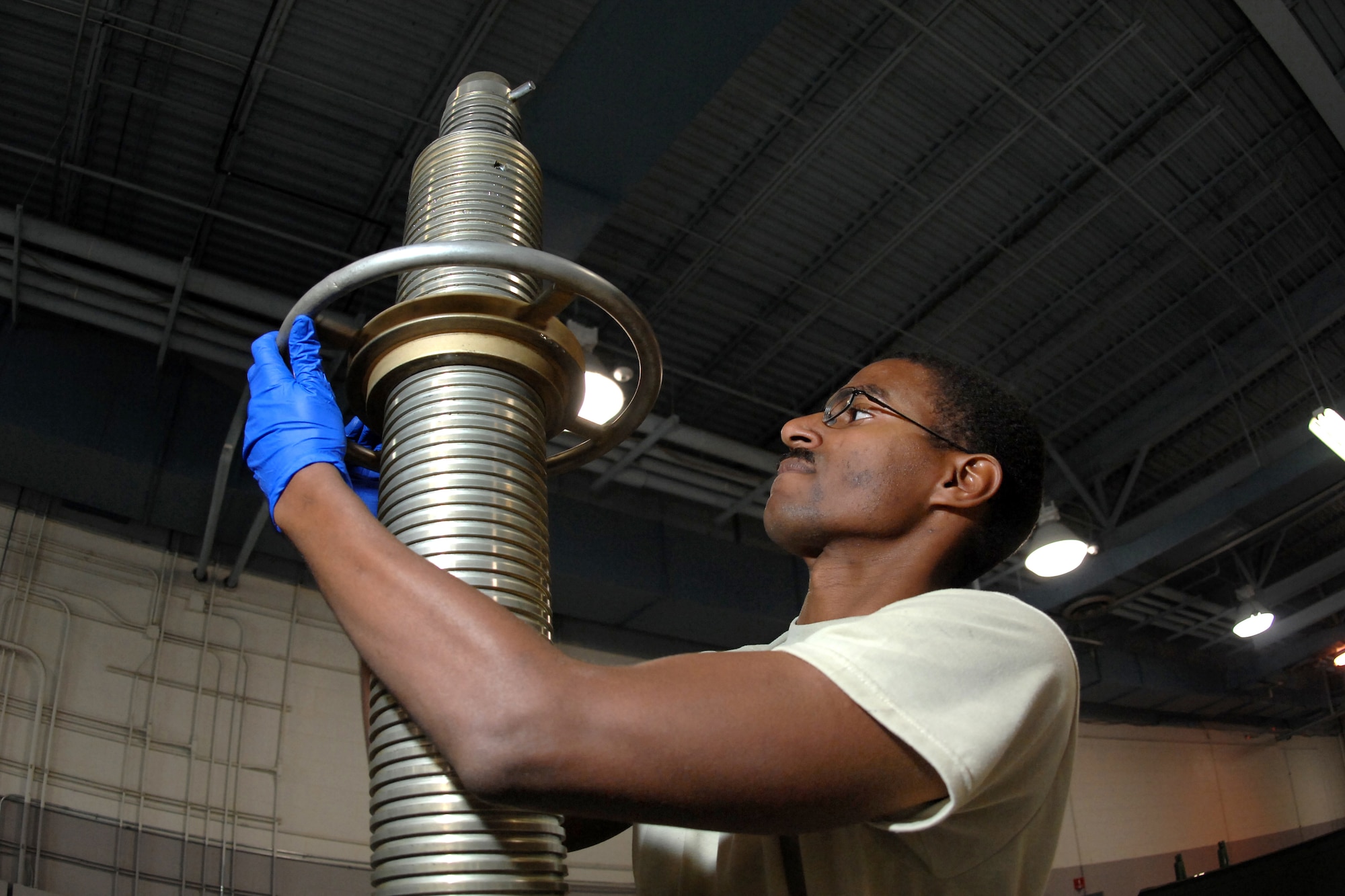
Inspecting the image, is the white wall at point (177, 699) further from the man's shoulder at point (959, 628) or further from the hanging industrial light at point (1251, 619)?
the hanging industrial light at point (1251, 619)

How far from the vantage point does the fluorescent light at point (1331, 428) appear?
5879 mm

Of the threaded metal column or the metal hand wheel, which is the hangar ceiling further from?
the metal hand wheel

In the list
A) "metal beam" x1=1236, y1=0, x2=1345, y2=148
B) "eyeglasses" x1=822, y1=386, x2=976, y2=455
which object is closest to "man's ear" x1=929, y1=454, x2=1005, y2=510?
"eyeglasses" x1=822, y1=386, x2=976, y2=455

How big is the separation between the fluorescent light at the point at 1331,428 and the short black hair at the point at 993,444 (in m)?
5.39

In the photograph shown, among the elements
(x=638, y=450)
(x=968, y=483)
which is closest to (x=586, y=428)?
(x=968, y=483)

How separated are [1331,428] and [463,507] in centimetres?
636

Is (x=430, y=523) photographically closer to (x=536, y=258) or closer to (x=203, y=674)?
(x=536, y=258)

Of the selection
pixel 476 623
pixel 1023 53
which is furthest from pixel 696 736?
pixel 1023 53

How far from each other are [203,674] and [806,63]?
5.29 m

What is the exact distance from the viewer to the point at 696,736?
0.79 meters

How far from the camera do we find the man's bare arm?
0.78 meters

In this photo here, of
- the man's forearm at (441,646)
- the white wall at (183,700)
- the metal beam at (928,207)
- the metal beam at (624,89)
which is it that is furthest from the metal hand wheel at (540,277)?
the white wall at (183,700)

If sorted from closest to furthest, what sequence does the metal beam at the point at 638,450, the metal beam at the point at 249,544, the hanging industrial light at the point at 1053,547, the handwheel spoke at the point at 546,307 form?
the handwheel spoke at the point at 546,307
the metal beam at the point at 249,544
the metal beam at the point at 638,450
the hanging industrial light at the point at 1053,547

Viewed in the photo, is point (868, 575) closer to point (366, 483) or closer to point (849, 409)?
point (849, 409)
